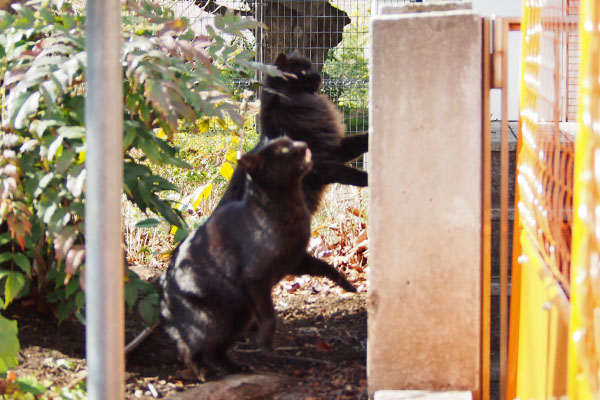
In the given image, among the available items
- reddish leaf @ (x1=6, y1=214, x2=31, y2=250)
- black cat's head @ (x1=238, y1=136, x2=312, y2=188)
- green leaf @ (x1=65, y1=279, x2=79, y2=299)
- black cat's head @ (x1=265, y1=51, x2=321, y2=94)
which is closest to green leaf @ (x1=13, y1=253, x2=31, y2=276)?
green leaf @ (x1=65, y1=279, x2=79, y2=299)

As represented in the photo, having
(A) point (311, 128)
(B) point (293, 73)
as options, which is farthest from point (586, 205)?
(B) point (293, 73)

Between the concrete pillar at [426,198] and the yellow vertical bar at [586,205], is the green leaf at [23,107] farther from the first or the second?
the yellow vertical bar at [586,205]

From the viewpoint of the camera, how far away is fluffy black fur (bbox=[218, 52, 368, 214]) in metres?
4.73

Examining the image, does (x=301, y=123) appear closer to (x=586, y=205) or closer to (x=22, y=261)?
(x=22, y=261)

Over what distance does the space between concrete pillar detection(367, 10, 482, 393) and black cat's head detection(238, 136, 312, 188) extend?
38.8 inches

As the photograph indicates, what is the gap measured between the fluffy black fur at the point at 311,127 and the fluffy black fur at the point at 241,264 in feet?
3.22

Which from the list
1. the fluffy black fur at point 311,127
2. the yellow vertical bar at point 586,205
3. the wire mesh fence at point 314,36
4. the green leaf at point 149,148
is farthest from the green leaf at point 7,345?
the wire mesh fence at point 314,36

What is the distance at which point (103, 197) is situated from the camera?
1364 millimetres

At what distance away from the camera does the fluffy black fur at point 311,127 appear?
4.73 metres

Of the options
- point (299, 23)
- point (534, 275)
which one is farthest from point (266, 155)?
point (299, 23)

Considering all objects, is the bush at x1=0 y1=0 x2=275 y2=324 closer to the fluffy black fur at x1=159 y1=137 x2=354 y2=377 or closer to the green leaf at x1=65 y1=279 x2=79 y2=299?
the green leaf at x1=65 y1=279 x2=79 y2=299

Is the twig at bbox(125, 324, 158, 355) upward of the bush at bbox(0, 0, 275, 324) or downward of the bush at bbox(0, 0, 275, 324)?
downward

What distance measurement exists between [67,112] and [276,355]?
5.46ft

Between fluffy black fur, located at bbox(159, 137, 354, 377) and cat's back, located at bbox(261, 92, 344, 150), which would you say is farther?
cat's back, located at bbox(261, 92, 344, 150)
